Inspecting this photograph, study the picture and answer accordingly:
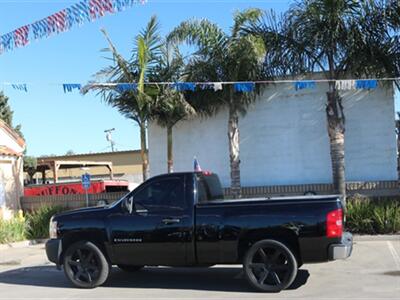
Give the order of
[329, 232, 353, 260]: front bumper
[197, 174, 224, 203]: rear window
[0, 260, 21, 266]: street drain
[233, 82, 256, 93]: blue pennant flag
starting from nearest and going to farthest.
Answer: [329, 232, 353, 260]: front bumper
[197, 174, 224, 203]: rear window
[0, 260, 21, 266]: street drain
[233, 82, 256, 93]: blue pennant flag

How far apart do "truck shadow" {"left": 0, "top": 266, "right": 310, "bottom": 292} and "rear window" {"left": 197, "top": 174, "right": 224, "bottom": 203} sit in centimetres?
136

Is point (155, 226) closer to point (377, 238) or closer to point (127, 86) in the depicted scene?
point (377, 238)

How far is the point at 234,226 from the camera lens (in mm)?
8562

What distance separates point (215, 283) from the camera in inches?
364

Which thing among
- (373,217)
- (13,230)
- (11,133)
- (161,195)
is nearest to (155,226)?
(161,195)

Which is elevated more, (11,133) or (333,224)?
(11,133)

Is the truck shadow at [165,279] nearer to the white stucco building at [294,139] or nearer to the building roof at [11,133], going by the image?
the white stucco building at [294,139]

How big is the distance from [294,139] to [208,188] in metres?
7.80

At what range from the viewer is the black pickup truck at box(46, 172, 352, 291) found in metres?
8.30

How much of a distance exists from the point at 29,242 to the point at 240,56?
7949 mm

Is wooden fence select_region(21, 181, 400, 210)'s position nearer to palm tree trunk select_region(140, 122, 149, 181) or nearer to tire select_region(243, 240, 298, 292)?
palm tree trunk select_region(140, 122, 149, 181)

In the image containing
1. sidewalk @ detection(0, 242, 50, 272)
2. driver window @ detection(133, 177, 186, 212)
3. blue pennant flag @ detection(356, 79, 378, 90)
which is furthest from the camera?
blue pennant flag @ detection(356, 79, 378, 90)

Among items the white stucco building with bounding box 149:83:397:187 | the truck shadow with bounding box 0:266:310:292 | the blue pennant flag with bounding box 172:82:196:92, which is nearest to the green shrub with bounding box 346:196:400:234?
the white stucco building with bounding box 149:83:397:187

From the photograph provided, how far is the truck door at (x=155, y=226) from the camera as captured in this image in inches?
348
